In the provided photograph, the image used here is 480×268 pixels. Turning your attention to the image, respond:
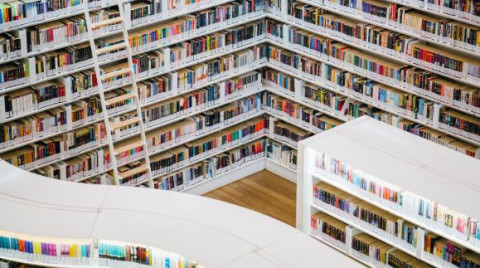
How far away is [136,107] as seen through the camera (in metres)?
10.2

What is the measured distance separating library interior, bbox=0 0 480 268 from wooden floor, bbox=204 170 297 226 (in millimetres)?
28

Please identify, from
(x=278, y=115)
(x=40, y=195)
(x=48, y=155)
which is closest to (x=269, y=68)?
(x=278, y=115)

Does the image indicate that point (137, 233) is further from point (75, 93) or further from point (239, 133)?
point (239, 133)

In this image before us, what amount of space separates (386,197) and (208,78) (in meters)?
3.39

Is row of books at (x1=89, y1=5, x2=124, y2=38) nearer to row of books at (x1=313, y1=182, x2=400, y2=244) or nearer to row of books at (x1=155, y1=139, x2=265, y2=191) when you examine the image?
row of books at (x1=155, y1=139, x2=265, y2=191)

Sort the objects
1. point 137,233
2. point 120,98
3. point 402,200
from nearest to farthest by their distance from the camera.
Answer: point 137,233, point 402,200, point 120,98

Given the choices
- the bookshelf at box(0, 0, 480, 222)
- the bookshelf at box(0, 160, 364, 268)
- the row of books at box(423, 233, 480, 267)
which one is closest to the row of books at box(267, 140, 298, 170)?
the bookshelf at box(0, 0, 480, 222)

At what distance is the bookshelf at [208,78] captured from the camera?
9680mm

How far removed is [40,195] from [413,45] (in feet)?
15.2

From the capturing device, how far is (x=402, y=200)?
838 cm

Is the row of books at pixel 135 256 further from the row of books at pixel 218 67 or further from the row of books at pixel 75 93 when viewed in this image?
the row of books at pixel 218 67

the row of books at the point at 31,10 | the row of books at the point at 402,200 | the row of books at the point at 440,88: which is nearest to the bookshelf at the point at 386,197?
the row of books at the point at 402,200

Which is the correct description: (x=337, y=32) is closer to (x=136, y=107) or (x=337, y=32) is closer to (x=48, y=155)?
(x=136, y=107)

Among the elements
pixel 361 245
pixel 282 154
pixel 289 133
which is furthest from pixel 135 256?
pixel 282 154
